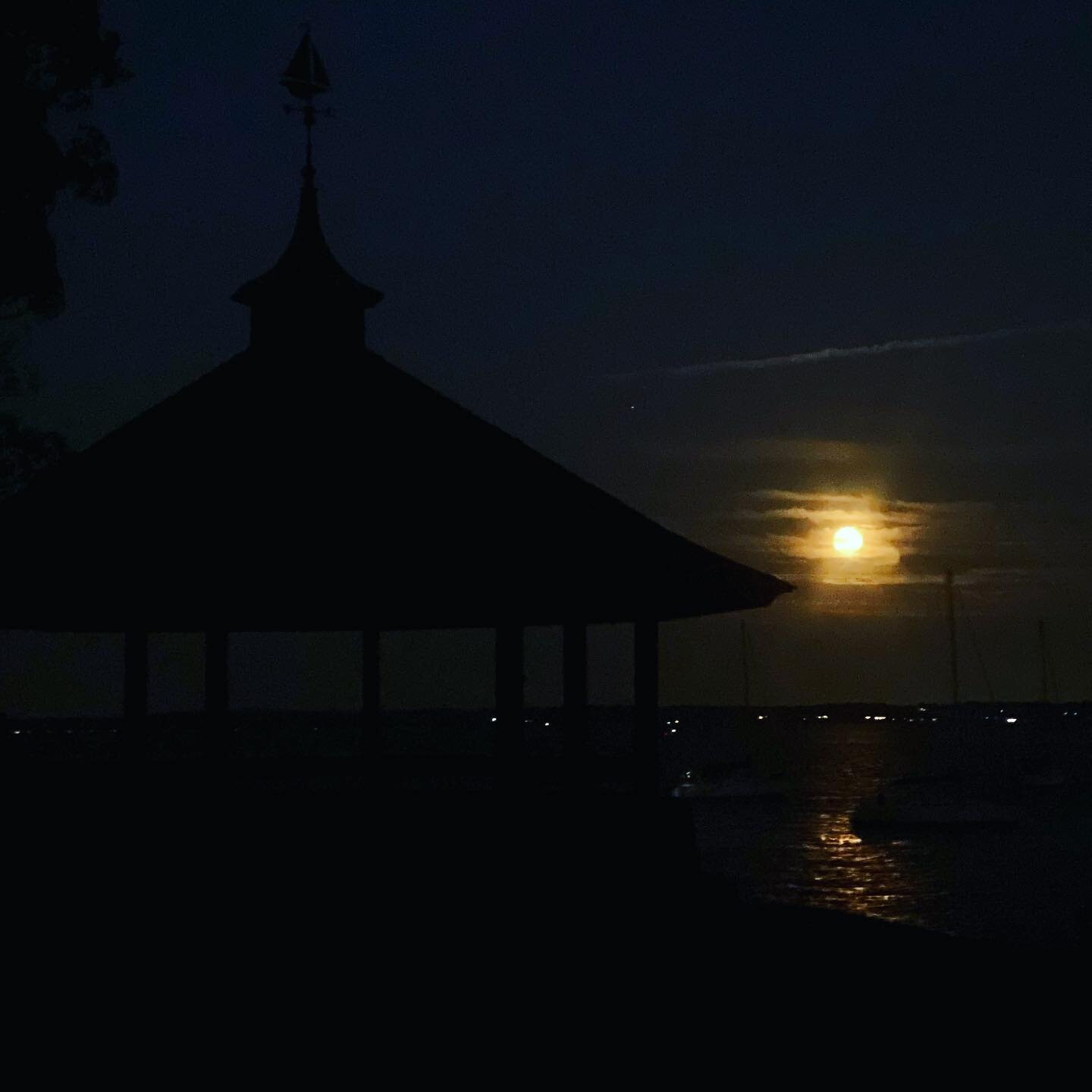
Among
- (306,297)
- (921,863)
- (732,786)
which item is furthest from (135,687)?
(732,786)

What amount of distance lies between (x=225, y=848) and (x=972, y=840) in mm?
82846

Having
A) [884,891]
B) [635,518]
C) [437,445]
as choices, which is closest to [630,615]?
[635,518]

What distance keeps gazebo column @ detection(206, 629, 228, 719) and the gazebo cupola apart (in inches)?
104

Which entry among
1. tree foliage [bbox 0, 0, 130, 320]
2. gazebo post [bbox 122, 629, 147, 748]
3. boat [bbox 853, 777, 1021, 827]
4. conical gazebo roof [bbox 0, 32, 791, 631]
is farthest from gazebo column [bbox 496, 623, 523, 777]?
boat [bbox 853, 777, 1021, 827]

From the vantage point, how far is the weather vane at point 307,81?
13.2 m

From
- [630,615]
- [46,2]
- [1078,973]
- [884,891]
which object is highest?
[46,2]

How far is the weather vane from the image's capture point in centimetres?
1320

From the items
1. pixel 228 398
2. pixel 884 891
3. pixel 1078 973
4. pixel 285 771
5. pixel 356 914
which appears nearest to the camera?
pixel 356 914

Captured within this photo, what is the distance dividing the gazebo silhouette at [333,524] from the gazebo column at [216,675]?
535 mm

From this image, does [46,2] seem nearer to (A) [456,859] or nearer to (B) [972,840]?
(A) [456,859]

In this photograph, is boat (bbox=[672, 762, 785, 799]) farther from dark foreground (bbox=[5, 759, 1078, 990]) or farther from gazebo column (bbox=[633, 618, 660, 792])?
dark foreground (bbox=[5, 759, 1078, 990])

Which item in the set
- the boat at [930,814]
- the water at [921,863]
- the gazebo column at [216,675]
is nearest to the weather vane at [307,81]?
the gazebo column at [216,675]

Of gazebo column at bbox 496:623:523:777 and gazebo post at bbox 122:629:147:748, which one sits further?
gazebo post at bbox 122:629:147:748

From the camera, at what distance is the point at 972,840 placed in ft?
289
